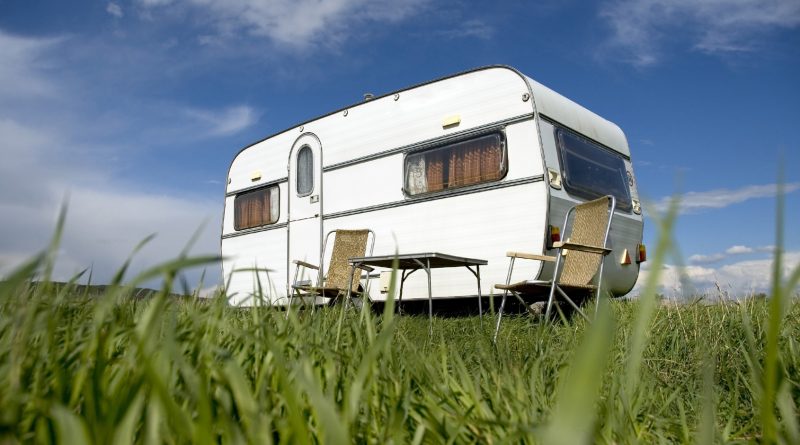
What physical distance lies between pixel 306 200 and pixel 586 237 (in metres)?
3.70

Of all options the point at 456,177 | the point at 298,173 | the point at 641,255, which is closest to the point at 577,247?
the point at 456,177

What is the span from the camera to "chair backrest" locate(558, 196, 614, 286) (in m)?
5.50

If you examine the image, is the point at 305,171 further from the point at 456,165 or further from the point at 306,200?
the point at 456,165

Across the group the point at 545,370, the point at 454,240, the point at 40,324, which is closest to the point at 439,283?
the point at 454,240

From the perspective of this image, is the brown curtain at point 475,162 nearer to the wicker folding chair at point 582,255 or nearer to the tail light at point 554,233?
the tail light at point 554,233

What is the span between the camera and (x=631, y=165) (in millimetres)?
7695

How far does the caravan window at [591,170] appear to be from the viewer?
20.6ft

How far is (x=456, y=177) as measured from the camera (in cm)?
650

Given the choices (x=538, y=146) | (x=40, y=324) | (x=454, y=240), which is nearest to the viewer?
(x=40, y=324)

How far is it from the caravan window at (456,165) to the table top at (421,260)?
3.05ft

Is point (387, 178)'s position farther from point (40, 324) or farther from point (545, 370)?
point (40, 324)

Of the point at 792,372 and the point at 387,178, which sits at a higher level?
the point at 387,178

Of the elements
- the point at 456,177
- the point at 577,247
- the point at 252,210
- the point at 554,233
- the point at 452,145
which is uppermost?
the point at 452,145

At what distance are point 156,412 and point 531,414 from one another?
1.02 meters
